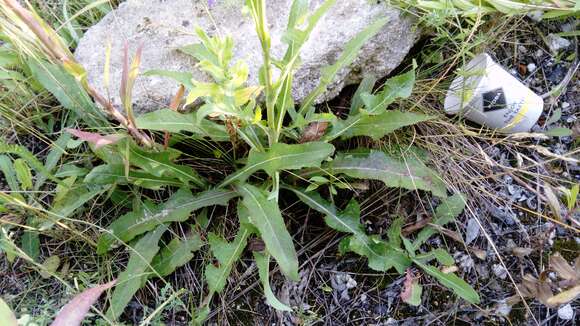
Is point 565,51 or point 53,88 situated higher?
point 53,88

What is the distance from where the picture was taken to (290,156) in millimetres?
1398

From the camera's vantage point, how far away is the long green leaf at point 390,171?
1.50m

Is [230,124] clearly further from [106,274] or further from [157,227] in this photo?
[106,274]

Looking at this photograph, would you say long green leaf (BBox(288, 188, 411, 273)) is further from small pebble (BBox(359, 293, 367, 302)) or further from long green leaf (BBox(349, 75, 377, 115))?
long green leaf (BBox(349, 75, 377, 115))

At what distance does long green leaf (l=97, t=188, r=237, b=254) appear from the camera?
5.10 feet

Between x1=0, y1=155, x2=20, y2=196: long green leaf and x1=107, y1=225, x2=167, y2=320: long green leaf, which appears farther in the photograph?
x1=0, y1=155, x2=20, y2=196: long green leaf

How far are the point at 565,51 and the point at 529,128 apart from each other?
1.13 ft

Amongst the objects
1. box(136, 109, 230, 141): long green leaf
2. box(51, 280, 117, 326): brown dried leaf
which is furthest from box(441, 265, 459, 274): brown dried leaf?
box(51, 280, 117, 326): brown dried leaf

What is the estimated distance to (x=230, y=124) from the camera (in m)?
1.46

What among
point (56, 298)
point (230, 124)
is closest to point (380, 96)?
point (230, 124)

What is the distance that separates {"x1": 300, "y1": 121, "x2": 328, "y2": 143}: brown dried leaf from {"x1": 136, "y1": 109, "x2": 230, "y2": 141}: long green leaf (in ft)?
0.75

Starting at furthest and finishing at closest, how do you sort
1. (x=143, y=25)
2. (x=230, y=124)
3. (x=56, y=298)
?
(x=143, y=25)
(x=56, y=298)
(x=230, y=124)

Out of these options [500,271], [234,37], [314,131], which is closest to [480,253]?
[500,271]

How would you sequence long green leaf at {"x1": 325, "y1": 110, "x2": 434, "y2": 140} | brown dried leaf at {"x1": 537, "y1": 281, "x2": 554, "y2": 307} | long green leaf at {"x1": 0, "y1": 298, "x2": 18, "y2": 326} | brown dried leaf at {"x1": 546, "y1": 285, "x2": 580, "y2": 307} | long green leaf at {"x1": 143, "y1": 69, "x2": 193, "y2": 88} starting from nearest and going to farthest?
long green leaf at {"x1": 0, "y1": 298, "x2": 18, "y2": 326}, brown dried leaf at {"x1": 546, "y1": 285, "x2": 580, "y2": 307}, brown dried leaf at {"x1": 537, "y1": 281, "x2": 554, "y2": 307}, long green leaf at {"x1": 143, "y1": 69, "x2": 193, "y2": 88}, long green leaf at {"x1": 325, "y1": 110, "x2": 434, "y2": 140}
